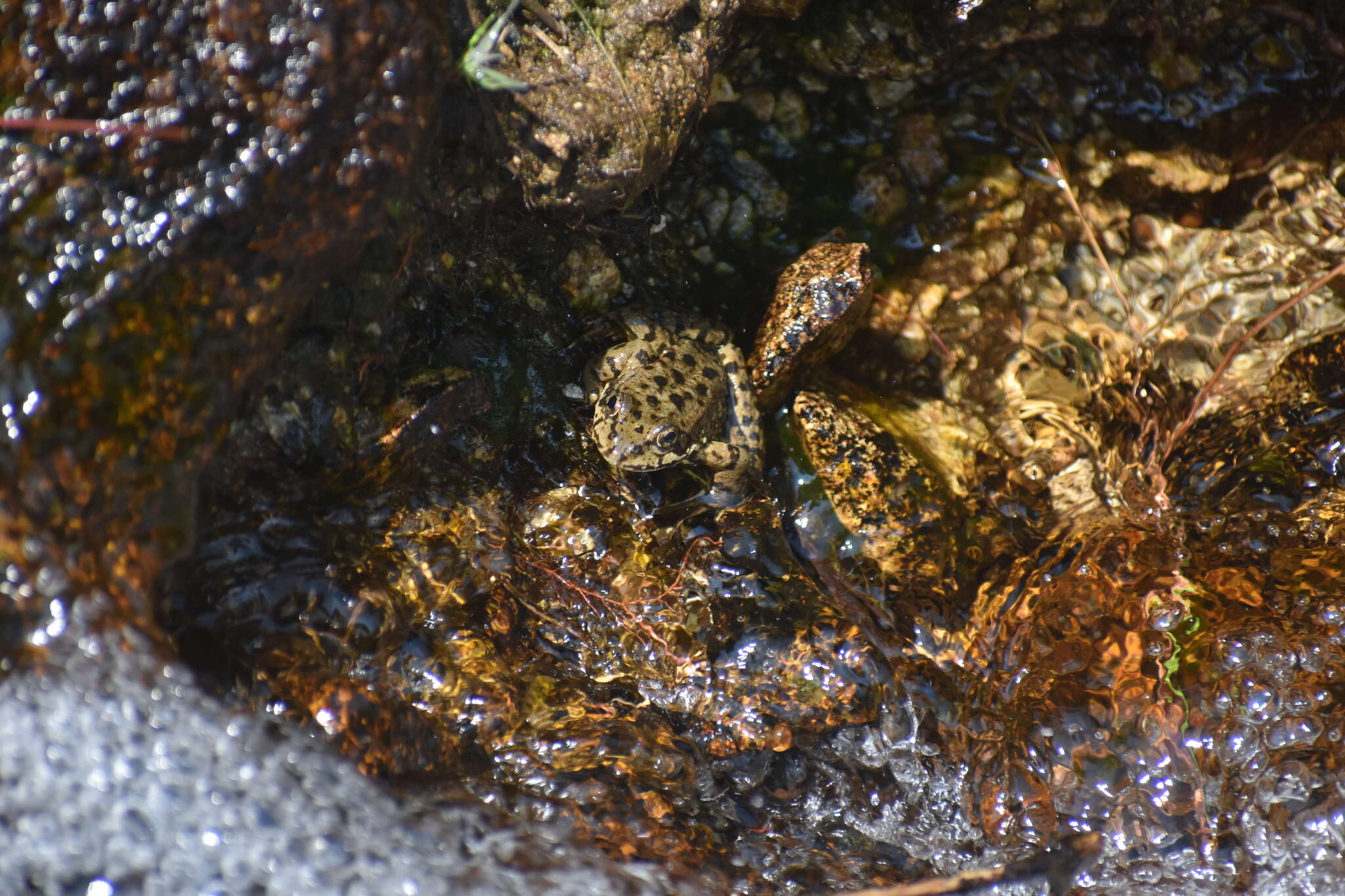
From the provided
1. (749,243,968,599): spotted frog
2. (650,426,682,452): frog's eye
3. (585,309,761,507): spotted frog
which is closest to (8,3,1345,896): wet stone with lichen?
(749,243,968,599): spotted frog

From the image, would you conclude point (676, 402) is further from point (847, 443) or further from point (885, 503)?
point (885, 503)

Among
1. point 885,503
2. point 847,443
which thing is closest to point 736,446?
point 847,443

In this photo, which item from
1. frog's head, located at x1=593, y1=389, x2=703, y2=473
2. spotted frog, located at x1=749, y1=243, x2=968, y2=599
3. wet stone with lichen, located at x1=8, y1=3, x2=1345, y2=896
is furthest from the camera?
spotted frog, located at x1=749, y1=243, x2=968, y2=599

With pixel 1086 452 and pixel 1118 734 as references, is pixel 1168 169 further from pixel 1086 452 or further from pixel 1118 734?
pixel 1118 734

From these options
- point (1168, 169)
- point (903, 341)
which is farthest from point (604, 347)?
point (1168, 169)

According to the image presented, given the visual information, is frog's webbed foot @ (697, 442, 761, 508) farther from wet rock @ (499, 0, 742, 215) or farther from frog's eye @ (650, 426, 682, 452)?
wet rock @ (499, 0, 742, 215)

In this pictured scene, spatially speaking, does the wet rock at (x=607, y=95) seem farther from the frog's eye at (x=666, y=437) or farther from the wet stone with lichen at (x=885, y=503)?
the frog's eye at (x=666, y=437)

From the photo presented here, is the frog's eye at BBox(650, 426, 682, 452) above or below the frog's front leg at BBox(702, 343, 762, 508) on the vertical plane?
below

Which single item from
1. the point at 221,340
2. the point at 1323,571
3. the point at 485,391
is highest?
the point at 1323,571
